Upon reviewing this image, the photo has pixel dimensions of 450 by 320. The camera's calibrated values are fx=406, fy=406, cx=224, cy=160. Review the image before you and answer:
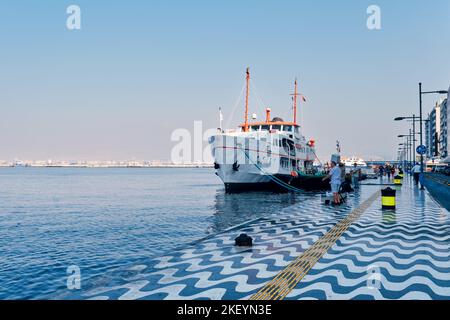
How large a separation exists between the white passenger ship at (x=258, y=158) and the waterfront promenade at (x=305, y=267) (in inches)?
989

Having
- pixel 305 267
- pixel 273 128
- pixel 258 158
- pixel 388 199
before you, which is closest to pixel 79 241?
pixel 305 267

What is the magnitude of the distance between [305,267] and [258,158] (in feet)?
102

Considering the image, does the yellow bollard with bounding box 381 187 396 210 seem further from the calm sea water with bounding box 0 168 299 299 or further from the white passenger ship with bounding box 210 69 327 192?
the white passenger ship with bounding box 210 69 327 192

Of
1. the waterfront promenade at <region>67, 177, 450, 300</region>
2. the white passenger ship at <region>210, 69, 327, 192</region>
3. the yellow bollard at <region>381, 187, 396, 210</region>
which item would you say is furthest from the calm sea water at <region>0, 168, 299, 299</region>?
the white passenger ship at <region>210, 69, 327, 192</region>

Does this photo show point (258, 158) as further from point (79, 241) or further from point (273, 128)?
point (79, 241)

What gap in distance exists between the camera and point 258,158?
39.0m

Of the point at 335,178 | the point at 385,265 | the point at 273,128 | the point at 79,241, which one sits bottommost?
the point at 79,241

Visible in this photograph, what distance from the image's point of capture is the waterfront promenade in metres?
6.42

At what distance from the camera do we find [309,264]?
26.7 ft

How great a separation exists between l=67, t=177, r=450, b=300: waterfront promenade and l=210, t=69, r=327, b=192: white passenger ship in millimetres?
25112

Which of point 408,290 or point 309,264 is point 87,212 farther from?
point 408,290

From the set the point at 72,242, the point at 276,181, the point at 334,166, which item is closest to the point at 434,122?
the point at 276,181

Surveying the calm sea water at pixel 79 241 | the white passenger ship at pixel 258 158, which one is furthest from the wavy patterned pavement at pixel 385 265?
the white passenger ship at pixel 258 158

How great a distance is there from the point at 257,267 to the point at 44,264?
22.4ft
